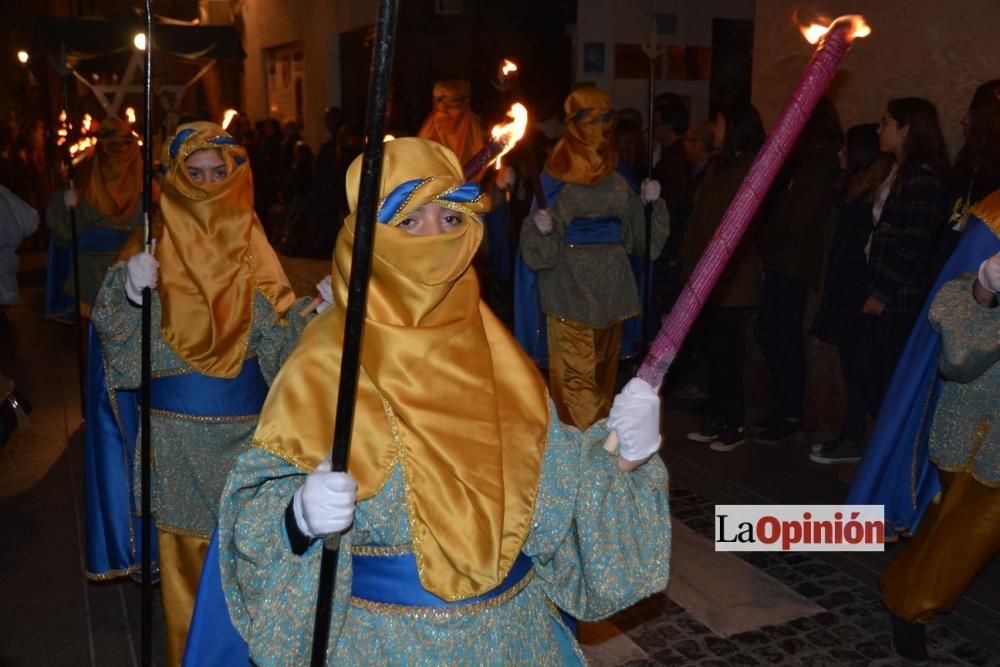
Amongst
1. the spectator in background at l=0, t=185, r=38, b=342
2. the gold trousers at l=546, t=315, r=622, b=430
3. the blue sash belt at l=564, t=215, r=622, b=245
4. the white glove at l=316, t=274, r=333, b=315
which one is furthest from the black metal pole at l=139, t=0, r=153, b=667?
the gold trousers at l=546, t=315, r=622, b=430

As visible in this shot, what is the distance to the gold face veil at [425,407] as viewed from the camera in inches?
84.4

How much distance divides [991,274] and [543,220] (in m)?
3.41

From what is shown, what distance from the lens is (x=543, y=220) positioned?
6383mm

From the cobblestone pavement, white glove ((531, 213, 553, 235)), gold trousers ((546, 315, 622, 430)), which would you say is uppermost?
white glove ((531, 213, 553, 235))

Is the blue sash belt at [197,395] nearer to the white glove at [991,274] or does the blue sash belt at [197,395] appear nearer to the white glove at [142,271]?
the white glove at [142,271]

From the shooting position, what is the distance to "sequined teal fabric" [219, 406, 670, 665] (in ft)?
6.83

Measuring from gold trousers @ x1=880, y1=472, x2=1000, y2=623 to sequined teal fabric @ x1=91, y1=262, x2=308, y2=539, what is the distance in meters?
2.47

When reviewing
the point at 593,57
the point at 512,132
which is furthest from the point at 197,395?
the point at 593,57

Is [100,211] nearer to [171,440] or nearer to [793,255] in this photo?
[171,440]

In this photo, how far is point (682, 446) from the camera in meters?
6.80

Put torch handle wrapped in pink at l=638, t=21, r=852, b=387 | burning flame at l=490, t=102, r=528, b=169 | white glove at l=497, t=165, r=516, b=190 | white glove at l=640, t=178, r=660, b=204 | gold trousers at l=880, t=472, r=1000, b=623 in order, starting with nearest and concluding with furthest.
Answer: torch handle wrapped in pink at l=638, t=21, r=852, b=387, burning flame at l=490, t=102, r=528, b=169, gold trousers at l=880, t=472, r=1000, b=623, white glove at l=640, t=178, r=660, b=204, white glove at l=497, t=165, r=516, b=190

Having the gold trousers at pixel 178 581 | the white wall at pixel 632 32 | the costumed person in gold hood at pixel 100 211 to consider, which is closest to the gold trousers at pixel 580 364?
the gold trousers at pixel 178 581

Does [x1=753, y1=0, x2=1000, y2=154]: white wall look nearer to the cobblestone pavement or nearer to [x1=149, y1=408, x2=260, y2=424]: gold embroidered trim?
the cobblestone pavement

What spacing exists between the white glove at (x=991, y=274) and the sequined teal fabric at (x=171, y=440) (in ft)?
7.77
